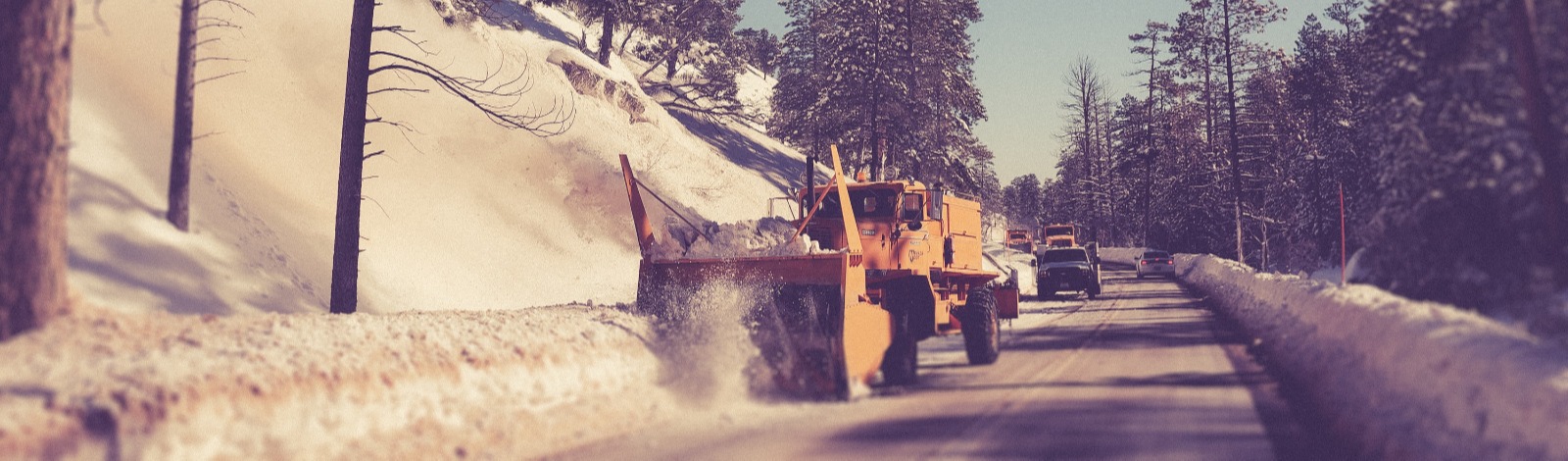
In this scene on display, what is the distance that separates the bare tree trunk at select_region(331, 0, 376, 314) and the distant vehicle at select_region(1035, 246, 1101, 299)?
24312 mm

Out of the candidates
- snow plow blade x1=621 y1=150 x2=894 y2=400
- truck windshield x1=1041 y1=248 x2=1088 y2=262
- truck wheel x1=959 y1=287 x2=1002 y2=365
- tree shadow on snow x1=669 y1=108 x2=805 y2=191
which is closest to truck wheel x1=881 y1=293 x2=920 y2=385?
snow plow blade x1=621 y1=150 x2=894 y2=400

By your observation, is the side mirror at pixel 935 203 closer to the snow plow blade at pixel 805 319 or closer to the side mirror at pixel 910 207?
the side mirror at pixel 910 207

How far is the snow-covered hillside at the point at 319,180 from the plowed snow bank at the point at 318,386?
660 cm

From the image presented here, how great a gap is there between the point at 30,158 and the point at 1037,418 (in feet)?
28.0

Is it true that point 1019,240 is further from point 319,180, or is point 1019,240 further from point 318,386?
point 318,386

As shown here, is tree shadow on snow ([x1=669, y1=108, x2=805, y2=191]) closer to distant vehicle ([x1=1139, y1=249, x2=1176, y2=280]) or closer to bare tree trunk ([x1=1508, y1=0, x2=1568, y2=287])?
distant vehicle ([x1=1139, y1=249, x2=1176, y2=280])

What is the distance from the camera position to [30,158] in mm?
Result: 8164

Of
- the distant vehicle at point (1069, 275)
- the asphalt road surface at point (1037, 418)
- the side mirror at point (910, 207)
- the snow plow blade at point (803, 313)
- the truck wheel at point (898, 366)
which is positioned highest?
the side mirror at point (910, 207)

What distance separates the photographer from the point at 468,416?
9789 millimetres

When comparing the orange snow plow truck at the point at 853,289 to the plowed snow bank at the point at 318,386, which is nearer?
the plowed snow bank at the point at 318,386

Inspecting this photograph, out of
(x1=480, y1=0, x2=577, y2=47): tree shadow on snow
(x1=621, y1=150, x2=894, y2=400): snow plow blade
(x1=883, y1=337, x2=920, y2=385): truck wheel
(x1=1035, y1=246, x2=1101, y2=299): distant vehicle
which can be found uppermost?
(x1=480, y1=0, x2=577, y2=47): tree shadow on snow

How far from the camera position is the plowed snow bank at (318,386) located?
6.98 m

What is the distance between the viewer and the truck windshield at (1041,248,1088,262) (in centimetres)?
3625

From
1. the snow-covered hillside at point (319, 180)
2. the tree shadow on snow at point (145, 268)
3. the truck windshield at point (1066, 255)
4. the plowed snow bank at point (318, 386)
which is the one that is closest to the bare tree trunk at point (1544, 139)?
the plowed snow bank at point (318, 386)
